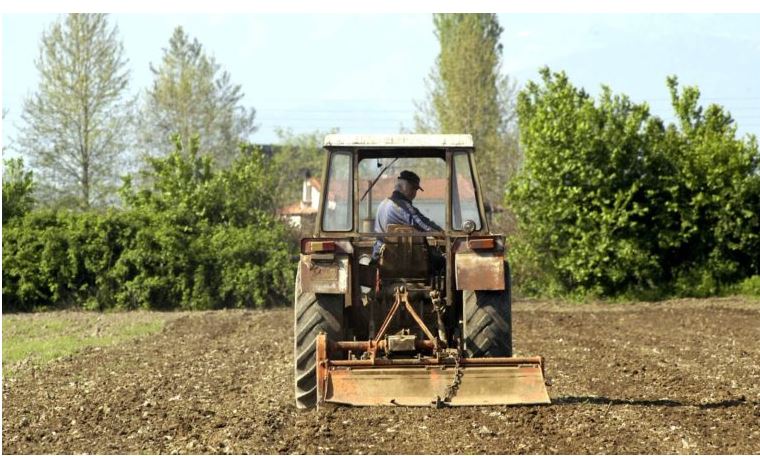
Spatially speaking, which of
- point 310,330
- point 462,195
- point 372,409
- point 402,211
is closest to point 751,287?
point 462,195

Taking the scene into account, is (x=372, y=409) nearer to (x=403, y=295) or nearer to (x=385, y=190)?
(x=403, y=295)

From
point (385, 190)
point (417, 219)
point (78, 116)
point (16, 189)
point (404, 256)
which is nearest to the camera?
point (404, 256)

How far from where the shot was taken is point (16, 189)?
26562mm

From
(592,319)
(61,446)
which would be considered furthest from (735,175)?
(61,446)

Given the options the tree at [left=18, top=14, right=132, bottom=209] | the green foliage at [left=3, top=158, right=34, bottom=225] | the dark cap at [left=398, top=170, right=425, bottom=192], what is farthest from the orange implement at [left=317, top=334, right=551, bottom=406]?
the tree at [left=18, top=14, right=132, bottom=209]

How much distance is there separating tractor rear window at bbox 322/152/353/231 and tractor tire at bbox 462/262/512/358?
124 centimetres

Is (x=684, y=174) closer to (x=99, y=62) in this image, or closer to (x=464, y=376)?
(x=464, y=376)

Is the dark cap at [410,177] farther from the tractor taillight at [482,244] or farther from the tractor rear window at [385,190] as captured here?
the tractor taillight at [482,244]

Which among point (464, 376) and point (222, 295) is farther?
point (222, 295)

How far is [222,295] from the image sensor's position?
80.5 ft

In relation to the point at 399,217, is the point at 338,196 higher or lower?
higher

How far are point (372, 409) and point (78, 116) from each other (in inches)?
1364

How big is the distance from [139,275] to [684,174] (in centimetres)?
1183

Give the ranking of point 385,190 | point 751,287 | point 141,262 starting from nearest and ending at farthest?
1. point 385,190
2. point 751,287
3. point 141,262
